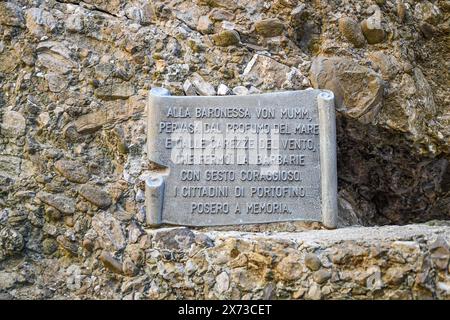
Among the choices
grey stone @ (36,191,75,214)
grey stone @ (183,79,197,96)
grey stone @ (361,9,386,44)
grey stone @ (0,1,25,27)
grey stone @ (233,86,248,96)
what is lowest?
grey stone @ (36,191,75,214)

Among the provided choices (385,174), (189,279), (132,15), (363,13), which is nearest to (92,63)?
(132,15)

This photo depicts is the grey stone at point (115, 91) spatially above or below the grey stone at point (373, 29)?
below

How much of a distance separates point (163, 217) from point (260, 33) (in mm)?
1456

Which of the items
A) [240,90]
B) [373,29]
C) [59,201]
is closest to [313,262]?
[240,90]

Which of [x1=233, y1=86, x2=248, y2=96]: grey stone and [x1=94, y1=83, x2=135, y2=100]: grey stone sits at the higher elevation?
[x1=94, y1=83, x2=135, y2=100]: grey stone

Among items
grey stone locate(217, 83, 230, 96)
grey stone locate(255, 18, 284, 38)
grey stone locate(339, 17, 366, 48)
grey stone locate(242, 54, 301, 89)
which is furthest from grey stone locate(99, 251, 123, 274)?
grey stone locate(339, 17, 366, 48)

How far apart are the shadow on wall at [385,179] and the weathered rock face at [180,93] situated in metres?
0.01

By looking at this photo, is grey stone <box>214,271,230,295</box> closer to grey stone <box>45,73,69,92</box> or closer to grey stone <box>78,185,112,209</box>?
grey stone <box>78,185,112,209</box>

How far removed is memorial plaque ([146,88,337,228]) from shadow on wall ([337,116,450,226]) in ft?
1.21

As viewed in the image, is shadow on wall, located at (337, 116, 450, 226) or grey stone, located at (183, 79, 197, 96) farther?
shadow on wall, located at (337, 116, 450, 226)

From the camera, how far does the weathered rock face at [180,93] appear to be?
320cm

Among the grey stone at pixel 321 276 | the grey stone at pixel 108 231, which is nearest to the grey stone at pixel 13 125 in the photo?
the grey stone at pixel 108 231

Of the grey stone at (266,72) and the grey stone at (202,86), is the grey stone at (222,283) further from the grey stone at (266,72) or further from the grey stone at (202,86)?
the grey stone at (266,72)

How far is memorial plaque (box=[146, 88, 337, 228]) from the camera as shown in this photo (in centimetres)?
345
